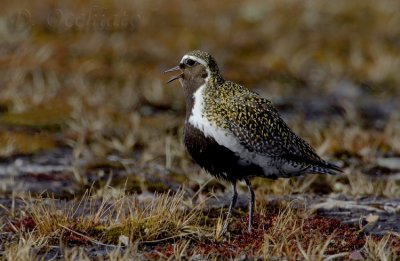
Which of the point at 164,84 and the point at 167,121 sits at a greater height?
the point at 164,84

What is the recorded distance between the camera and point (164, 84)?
14703 millimetres

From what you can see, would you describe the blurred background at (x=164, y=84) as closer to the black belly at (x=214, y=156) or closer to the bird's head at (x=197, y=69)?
the black belly at (x=214, y=156)

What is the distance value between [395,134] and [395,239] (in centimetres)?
508

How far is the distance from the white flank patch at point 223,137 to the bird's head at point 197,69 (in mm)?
99

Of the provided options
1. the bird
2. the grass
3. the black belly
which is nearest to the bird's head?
the bird

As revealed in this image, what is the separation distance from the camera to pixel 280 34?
17500 millimetres

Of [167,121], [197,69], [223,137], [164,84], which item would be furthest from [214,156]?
[164,84]

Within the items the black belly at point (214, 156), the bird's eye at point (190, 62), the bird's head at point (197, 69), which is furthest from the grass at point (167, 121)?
the bird's eye at point (190, 62)

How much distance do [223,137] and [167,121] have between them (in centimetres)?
556

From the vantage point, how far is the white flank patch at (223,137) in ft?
23.1

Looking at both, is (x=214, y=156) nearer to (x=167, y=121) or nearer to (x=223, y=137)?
(x=223, y=137)

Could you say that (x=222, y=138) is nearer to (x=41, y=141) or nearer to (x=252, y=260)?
(x=252, y=260)

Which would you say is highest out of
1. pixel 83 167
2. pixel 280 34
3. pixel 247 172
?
pixel 280 34

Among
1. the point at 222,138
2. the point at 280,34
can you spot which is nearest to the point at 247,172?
the point at 222,138
